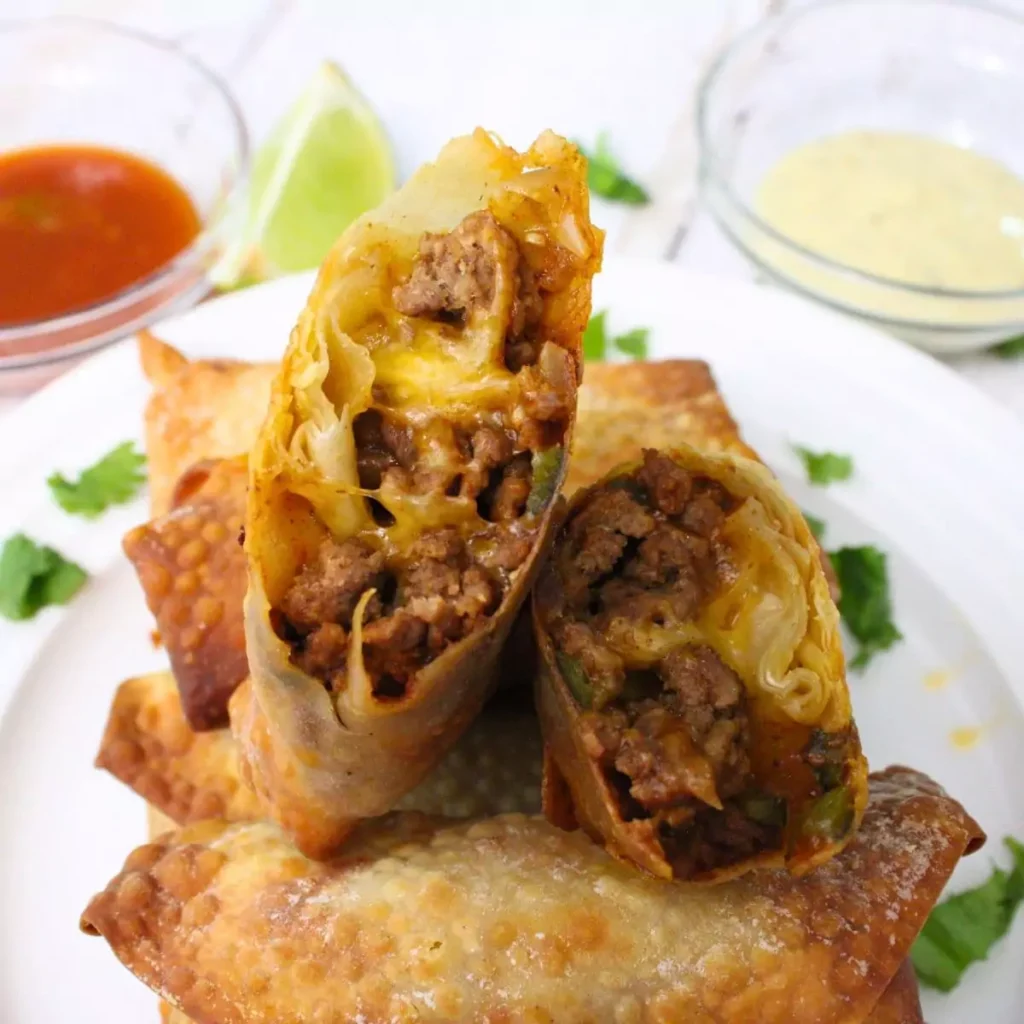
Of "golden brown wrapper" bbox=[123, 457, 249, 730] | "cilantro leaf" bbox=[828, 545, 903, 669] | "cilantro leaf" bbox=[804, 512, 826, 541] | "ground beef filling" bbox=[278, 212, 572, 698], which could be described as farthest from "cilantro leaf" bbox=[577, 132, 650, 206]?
"ground beef filling" bbox=[278, 212, 572, 698]

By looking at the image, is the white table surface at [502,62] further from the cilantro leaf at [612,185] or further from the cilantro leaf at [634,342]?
the cilantro leaf at [634,342]

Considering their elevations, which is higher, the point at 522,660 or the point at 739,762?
the point at 739,762

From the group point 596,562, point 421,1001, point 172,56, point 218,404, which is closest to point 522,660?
point 596,562

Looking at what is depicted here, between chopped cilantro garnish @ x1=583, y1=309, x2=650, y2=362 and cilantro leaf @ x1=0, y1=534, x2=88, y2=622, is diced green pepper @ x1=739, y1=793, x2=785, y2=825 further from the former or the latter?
cilantro leaf @ x1=0, y1=534, x2=88, y2=622

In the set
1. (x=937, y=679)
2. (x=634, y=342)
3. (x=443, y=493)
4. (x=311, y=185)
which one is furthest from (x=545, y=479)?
(x=311, y=185)

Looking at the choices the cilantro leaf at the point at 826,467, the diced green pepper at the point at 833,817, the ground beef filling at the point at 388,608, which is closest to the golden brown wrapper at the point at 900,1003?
the diced green pepper at the point at 833,817

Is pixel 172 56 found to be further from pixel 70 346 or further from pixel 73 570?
pixel 73 570
